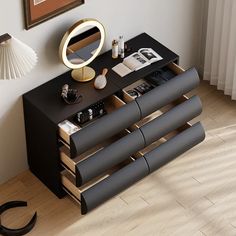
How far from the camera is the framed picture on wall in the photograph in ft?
10.6

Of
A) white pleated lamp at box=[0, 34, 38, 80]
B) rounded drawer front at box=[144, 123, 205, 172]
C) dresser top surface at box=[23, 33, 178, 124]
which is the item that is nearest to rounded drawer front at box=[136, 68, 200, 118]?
dresser top surface at box=[23, 33, 178, 124]

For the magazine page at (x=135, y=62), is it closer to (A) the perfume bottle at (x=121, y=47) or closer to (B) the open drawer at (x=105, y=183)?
(A) the perfume bottle at (x=121, y=47)

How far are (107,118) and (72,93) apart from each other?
203 millimetres

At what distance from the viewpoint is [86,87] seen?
3.54 m

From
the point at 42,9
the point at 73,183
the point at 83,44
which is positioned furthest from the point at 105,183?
the point at 42,9

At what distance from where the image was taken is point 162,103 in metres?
3.62

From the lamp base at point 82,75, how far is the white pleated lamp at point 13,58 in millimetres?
609

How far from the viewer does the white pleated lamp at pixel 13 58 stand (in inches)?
112

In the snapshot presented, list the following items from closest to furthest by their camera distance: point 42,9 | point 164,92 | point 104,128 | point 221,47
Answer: point 42,9 < point 104,128 < point 164,92 < point 221,47

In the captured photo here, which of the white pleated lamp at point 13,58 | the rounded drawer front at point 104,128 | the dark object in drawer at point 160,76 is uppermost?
the white pleated lamp at point 13,58

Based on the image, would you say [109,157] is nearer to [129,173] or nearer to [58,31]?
[129,173]

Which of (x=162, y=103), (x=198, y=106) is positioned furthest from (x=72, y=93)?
(x=198, y=106)

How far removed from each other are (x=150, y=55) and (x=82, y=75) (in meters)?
0.38

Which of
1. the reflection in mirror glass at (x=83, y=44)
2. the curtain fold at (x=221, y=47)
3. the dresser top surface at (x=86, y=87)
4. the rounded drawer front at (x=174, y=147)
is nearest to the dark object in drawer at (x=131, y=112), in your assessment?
the dresser top surface at (x=86, y=87)
